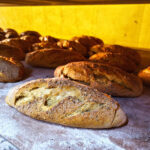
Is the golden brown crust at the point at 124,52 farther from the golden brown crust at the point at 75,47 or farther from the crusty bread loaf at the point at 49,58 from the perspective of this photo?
the crusty bread loaf at the point at 49,58

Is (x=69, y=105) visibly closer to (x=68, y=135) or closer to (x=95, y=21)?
(x=68, y=135)

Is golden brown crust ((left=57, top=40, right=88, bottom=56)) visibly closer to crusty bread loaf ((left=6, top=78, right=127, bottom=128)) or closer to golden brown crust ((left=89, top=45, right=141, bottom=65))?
golden brown crust ((left=89, top=45, right=141, bottom=65))

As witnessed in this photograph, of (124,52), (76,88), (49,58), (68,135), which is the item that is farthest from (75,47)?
(68,135)

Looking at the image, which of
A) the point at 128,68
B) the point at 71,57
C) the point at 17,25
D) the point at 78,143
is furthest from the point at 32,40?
the point at 17,25

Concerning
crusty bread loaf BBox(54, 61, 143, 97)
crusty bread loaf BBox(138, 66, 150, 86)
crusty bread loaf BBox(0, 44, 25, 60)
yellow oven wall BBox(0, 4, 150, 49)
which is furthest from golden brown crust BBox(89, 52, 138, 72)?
yellow oven wall BBox(0, 4, 150, 49)

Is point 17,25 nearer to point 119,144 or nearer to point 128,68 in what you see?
point 128,68
